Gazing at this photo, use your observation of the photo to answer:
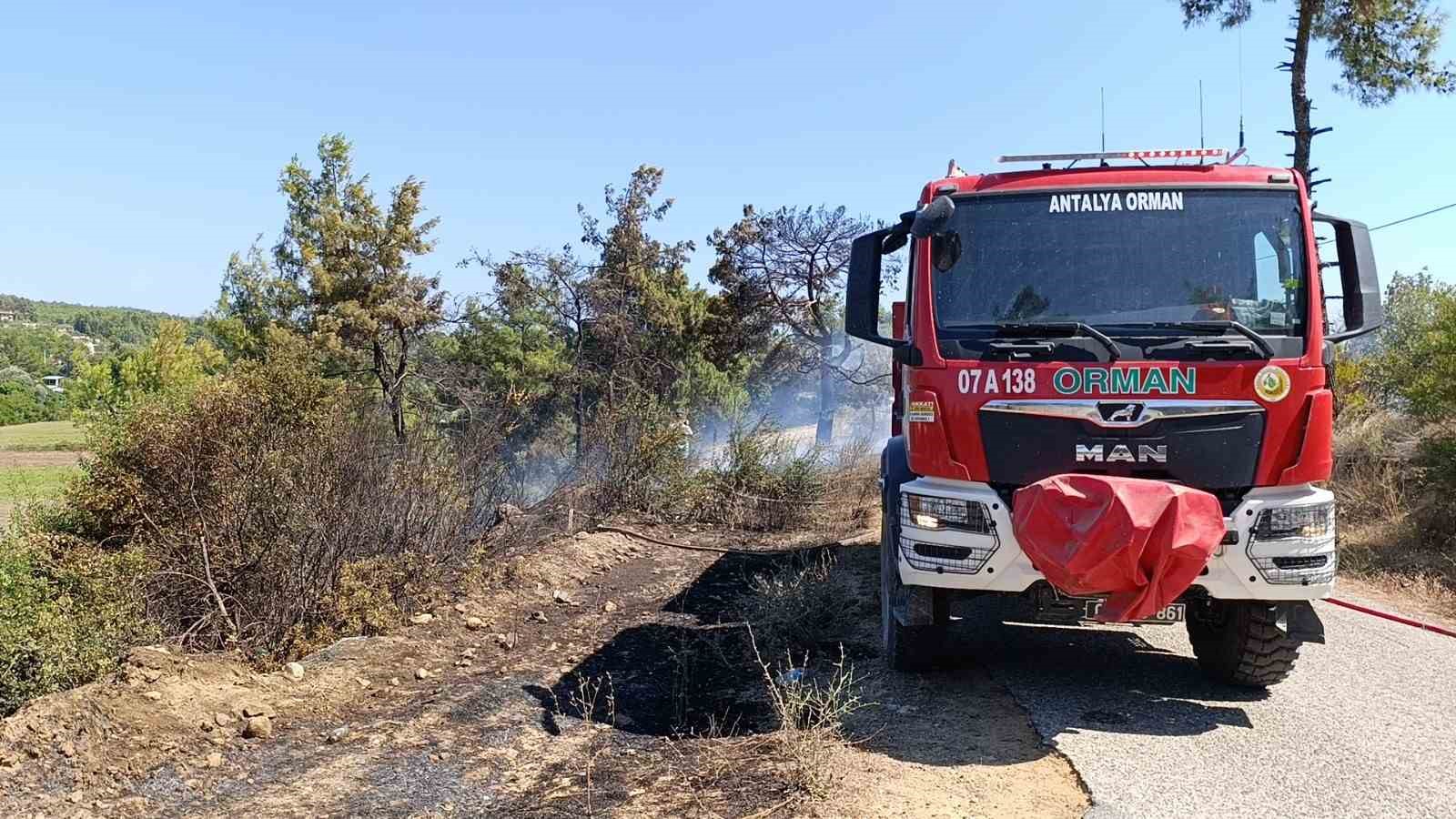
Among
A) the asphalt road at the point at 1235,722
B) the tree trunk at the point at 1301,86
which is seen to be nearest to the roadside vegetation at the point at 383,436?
the asphalt road at the point at 1235,722

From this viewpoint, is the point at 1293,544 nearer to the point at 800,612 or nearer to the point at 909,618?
the point at 909,618

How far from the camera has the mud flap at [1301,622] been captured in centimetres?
499

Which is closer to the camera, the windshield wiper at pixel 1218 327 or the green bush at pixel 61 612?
the windshield wiper at pixel 1218 327

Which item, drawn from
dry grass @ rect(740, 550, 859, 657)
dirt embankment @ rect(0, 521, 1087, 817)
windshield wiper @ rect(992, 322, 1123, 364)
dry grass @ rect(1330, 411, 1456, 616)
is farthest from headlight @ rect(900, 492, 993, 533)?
dry grass @ rect(1330, 411, 1456, 616)

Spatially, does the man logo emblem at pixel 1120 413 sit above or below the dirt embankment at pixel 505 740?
above

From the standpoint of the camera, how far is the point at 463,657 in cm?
683

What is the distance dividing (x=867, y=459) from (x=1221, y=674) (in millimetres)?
9399

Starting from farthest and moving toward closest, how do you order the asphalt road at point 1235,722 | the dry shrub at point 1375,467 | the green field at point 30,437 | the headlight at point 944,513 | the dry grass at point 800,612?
the green field at point 30,437, the dry shrub at point 1375,467, the dry grass at point 800,612, the headlight at point 944,513, the asphalt road at point 1235,722

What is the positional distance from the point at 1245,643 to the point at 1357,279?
2105 millimetres

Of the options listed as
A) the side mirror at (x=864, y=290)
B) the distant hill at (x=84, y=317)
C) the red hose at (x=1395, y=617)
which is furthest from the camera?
the distant hill at (x=84, y=317)

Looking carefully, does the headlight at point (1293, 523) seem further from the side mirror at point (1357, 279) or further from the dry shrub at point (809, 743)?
the dry shrub at point (809, 743)

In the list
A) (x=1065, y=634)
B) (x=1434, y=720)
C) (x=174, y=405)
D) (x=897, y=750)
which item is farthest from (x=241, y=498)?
(x=1434, y=720)

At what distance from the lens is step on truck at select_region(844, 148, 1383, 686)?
4781 millimetres

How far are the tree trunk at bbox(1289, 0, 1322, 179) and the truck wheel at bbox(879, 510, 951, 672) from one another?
42.7 feet
